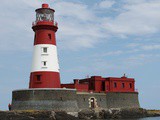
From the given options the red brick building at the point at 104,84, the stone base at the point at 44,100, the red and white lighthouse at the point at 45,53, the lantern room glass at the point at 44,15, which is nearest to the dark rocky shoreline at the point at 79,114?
the stone base at the point at 44,100

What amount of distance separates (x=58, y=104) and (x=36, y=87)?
3104 mm

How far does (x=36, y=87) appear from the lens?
3738 cm

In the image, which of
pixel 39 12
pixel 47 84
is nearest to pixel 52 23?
pixel 39 12

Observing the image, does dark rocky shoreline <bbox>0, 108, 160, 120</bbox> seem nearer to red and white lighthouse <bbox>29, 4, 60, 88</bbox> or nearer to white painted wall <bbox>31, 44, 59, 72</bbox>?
red and white lighthouse <bbox>29, 4, 60, 88</bbox>

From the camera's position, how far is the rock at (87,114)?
37.5 meters

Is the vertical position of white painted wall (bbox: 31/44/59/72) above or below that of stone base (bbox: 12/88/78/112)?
above

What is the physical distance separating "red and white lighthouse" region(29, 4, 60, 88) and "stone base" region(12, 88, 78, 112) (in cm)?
117

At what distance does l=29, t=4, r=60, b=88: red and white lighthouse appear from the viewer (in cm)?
3722

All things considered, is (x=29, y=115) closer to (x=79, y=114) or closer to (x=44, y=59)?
(x=79, y=114)


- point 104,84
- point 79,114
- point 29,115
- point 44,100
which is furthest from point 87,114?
point 29,115

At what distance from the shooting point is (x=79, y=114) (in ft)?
123

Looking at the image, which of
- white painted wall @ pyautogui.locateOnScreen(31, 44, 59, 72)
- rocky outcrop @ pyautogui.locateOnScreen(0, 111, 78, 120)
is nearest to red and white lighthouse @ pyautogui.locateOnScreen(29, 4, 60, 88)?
white painted wall @ pyautogui.locateOnScreen(31, 44, 59, 72)

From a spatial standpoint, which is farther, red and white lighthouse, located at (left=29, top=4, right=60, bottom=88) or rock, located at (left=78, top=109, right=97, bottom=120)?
rock, located at (left=78, top=109, right=97, bottom=120)

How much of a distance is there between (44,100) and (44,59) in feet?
14.5
